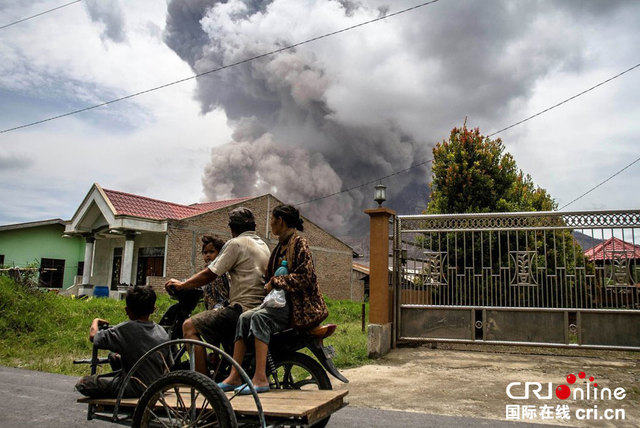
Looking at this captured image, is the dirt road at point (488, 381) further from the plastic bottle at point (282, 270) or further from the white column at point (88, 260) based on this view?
the white column at point (88, 260)

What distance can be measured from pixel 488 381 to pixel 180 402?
501 cm

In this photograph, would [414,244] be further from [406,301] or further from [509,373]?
[509,373]

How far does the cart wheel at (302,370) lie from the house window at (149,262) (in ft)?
72.6

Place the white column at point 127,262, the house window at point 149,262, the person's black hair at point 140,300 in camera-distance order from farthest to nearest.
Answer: the house window at point 149,262, the white column at point 127,262, the person's black hair at point 140,300

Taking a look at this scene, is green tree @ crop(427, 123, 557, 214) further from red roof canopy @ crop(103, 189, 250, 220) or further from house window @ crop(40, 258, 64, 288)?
house window @ crop(40, 258, 64, 288)

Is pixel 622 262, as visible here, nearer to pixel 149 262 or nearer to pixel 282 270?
pixel 282 270

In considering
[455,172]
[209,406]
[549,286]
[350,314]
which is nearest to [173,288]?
[209,406]

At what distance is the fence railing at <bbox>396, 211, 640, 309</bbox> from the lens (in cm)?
848

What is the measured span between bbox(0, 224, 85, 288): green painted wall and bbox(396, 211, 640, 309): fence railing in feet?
85.8

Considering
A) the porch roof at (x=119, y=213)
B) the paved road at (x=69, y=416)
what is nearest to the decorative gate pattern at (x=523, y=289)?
the paved road at (x=69, y=416)

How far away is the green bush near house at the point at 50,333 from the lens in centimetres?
888

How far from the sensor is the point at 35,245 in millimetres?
29328

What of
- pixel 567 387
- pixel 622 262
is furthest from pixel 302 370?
pixel 622 262

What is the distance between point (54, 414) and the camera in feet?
16.8
